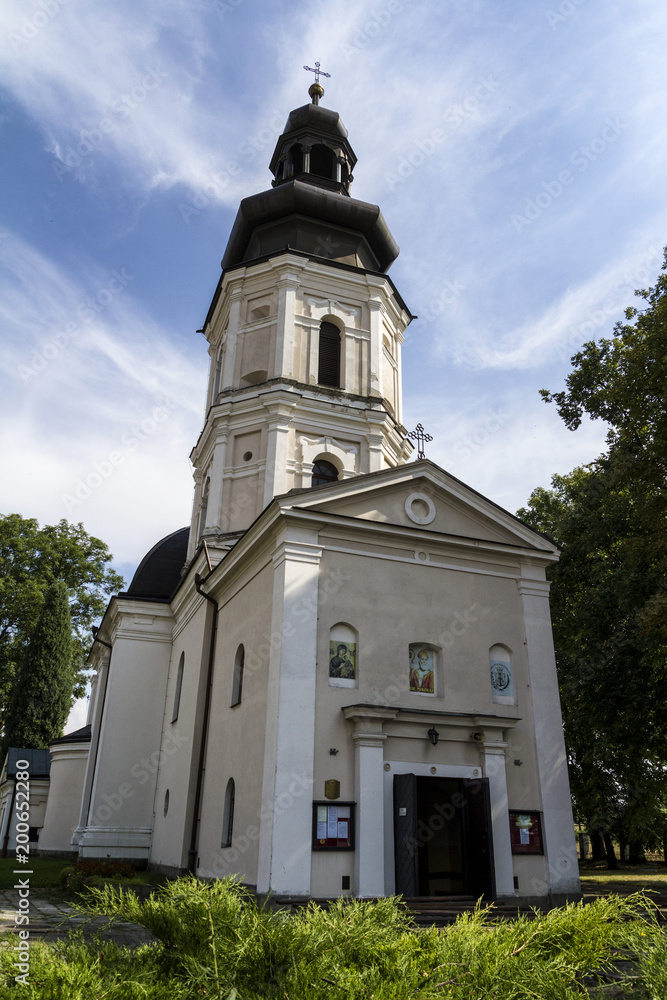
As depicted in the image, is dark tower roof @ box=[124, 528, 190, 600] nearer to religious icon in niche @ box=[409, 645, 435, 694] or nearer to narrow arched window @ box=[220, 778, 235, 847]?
narrow arched window @ box=[220, 778, 235, 847]

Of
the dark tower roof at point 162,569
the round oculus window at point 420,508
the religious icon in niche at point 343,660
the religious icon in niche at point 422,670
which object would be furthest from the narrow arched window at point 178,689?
the round oculus window at point 420,508

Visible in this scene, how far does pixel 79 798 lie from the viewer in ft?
75.0

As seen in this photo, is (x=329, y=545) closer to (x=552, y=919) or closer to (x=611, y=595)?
(x=611, y=595)

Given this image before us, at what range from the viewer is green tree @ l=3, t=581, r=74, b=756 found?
30562 millimetres

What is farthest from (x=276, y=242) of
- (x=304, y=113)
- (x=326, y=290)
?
(x=304, y=113)

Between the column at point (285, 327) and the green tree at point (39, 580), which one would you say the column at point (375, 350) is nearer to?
the column at point (285, 327)

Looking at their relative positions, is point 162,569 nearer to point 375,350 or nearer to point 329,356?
point 329,356

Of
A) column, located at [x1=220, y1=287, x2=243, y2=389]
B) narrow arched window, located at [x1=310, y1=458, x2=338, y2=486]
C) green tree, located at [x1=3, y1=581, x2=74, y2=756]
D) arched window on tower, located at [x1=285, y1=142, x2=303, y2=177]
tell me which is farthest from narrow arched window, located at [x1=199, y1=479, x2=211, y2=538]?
green tree, located at [x1=3, y1=581, x2=74, y2=756]

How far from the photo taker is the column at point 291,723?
10586 mm

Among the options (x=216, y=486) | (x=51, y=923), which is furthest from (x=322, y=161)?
(x=51, y=923)

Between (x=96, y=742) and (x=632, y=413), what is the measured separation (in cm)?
1665

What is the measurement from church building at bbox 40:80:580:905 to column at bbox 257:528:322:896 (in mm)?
33

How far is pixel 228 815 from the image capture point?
43.2 ft

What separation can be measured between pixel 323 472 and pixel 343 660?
7228mm
